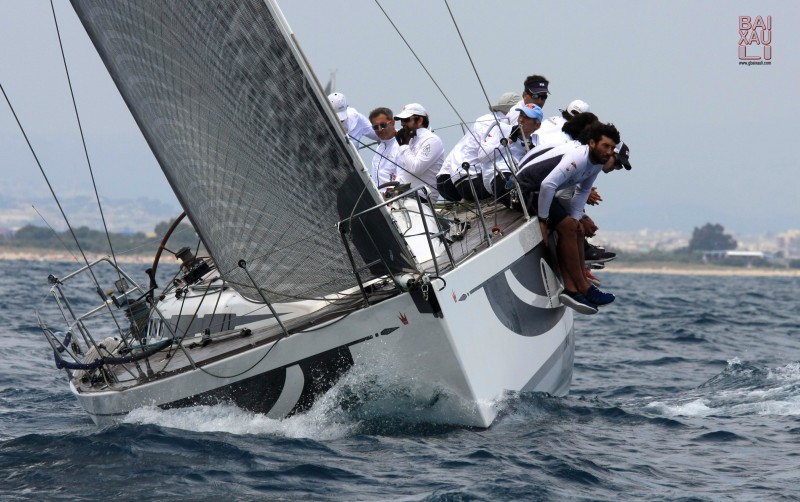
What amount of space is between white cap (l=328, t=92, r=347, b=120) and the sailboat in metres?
3.14

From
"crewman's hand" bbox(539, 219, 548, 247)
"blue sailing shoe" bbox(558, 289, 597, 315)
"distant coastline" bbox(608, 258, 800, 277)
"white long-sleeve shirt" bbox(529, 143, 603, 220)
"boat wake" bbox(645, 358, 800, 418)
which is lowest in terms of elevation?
"distant coastline" bbox(608, 258, 800, 277)

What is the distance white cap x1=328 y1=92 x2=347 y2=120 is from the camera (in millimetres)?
10281

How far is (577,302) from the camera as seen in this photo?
7.88 m

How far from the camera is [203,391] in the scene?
22.4 feet

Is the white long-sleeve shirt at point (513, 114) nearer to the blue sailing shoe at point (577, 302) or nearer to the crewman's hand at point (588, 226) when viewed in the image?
the crewman's hand at point (588, 226)

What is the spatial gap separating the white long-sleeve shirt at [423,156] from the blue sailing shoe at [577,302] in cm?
160

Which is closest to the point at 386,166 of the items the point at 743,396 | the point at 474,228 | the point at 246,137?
the point at 474,228

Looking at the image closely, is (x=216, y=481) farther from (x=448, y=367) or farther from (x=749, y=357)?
(x=749, y=357)

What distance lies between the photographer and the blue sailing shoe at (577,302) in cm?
783

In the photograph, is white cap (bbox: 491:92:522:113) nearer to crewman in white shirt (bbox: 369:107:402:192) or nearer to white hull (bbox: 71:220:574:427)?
crewman in white shirt (bbox: 369:107:402:192)

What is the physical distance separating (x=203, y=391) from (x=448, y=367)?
1.51 m

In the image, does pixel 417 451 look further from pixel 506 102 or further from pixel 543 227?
pixel 506 102

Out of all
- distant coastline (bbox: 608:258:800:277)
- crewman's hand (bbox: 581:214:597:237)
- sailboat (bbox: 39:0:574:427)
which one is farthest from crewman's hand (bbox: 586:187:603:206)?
distant coastline (bbox: 608:258:800:277)

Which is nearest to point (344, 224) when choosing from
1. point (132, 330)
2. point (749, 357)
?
point (132, 330)
